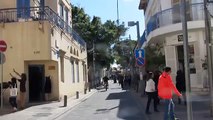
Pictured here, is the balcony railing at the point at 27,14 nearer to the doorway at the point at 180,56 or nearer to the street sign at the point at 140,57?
the street sign at the point at 140,57

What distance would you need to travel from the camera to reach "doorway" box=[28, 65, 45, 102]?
2405 centimetres

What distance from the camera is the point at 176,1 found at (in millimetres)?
27875

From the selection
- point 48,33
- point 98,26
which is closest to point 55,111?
point 48,33

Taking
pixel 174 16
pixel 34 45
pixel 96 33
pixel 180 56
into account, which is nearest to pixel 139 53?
pixel 174 16

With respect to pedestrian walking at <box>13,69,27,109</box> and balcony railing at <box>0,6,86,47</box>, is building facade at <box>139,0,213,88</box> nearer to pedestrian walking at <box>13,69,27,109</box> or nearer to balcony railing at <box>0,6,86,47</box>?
balcony railing at <box>0,6,86,47</box>

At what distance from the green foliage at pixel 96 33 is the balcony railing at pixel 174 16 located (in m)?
23.4

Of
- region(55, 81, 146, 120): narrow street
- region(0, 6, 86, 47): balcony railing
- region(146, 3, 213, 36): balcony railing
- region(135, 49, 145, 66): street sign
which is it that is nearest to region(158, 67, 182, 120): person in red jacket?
region(55, 81, 146, 120): narrow street

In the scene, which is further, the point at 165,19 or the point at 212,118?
the point at 165,19

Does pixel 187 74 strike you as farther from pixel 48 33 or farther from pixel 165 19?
pixel 165 19

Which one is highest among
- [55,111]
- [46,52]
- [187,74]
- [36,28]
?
[36,28]

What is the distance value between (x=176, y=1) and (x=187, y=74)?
19.7 meters

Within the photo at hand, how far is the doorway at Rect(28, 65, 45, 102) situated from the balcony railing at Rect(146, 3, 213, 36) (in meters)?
8.93

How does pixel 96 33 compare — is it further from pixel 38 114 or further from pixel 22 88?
pixel 38 114

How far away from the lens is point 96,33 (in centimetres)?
5294
